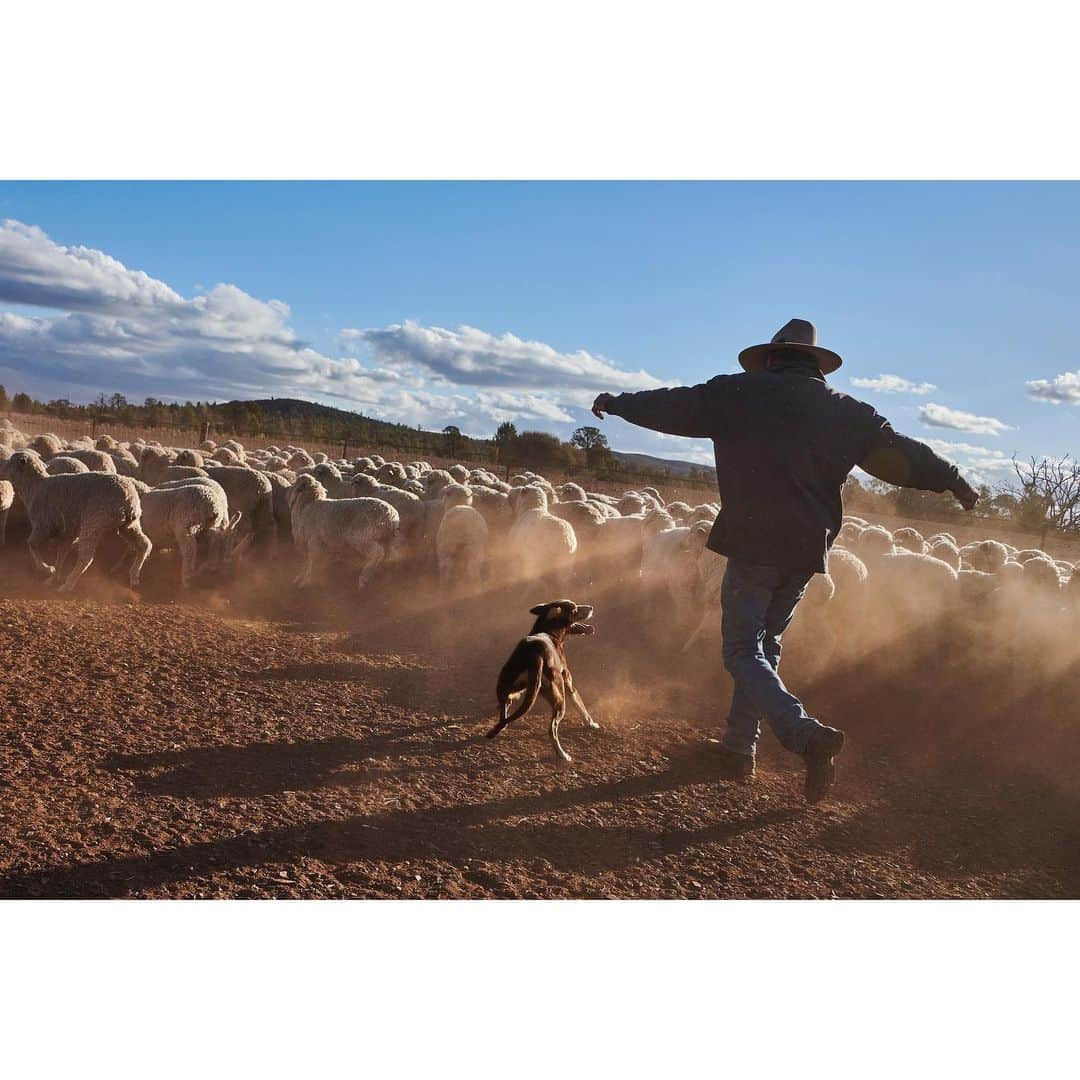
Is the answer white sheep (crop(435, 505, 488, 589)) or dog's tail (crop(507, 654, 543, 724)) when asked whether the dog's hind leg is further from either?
white sheep (crop(435, 505, 488, 589))

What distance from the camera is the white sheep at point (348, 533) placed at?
11.3 m

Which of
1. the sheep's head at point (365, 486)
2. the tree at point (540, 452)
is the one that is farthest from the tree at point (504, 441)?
the sheep's head at point (365, 486)

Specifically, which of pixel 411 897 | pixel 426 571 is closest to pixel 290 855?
pixel 411 897

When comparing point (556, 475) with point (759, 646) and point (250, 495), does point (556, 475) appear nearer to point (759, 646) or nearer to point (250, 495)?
point (250, 495)

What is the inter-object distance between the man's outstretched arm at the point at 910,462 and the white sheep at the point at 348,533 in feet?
25.4

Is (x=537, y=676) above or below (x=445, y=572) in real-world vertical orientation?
above

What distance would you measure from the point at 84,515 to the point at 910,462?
8.69m

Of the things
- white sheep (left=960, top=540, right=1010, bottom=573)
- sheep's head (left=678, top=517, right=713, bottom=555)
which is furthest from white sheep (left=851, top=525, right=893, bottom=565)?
sheep's head (left=678, top=517, right=713, bottom=555)

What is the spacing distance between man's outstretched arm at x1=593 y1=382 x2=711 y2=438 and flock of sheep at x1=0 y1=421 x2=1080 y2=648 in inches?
178

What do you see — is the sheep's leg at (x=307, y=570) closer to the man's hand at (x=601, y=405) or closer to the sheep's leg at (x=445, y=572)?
the sheep's leg at (x=445, y=572)

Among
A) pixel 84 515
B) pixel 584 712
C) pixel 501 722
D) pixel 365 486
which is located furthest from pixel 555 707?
pixel 365 486

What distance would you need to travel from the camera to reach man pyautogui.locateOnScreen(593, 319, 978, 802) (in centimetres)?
487

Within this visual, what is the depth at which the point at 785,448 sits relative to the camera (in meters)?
4.87

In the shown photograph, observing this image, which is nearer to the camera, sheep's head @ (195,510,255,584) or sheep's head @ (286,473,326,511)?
sheep's head @ (195,510,255,584)
